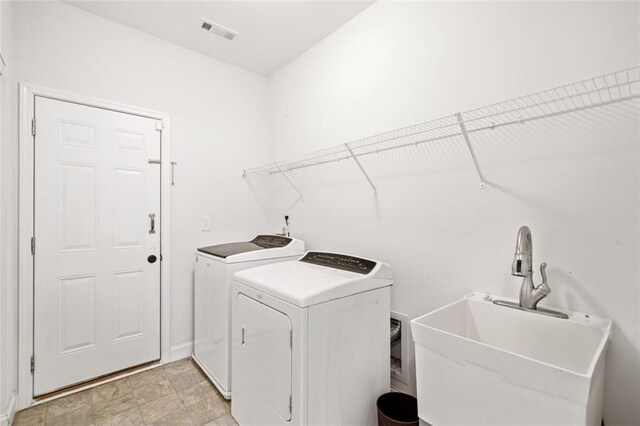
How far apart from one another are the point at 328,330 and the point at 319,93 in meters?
2.02

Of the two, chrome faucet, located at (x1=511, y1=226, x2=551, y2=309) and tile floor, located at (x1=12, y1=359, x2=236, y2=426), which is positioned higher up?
chrome faucet, located at (x1=511, y1=226, x2=551, y2=309)

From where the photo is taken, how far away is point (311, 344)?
1375mm

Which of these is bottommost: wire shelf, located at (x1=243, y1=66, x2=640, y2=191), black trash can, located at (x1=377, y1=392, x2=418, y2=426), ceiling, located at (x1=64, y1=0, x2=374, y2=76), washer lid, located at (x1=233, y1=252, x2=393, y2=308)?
black trash can, located at (x1=377, y1=392, x2=418, y2=426)

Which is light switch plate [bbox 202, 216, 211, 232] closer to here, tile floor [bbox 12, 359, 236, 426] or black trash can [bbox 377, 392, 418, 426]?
tile floor [bbox 12, 359, 236, 426]

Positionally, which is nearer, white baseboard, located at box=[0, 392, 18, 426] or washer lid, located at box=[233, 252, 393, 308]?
washer lid, located at box=[233, 252, 393, 308]

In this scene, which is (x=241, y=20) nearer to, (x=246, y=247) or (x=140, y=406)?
(x=246, y=247)

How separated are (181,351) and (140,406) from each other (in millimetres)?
668

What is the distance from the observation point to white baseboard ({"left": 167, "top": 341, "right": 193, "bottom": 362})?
8.52 ft

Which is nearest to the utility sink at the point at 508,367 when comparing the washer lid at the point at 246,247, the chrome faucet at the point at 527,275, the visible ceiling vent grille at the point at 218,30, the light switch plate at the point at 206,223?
the chrome faucet at the point at 527,275

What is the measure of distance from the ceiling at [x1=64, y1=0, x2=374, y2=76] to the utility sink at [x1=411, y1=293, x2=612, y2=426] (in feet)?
7.47

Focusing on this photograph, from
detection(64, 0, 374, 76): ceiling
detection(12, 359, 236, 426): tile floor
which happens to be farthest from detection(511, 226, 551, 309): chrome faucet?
detection(64, 0, 374, 76): ceiling

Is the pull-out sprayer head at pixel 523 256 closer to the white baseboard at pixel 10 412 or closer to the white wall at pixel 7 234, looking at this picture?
the white wall at pixel 7 234

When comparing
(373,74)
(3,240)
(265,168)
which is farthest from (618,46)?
(3,240)

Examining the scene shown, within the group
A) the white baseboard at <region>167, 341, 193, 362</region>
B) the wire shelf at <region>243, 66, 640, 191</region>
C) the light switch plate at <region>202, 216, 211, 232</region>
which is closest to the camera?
the wire shelf at <region>243, 66, 640, 191</region>
